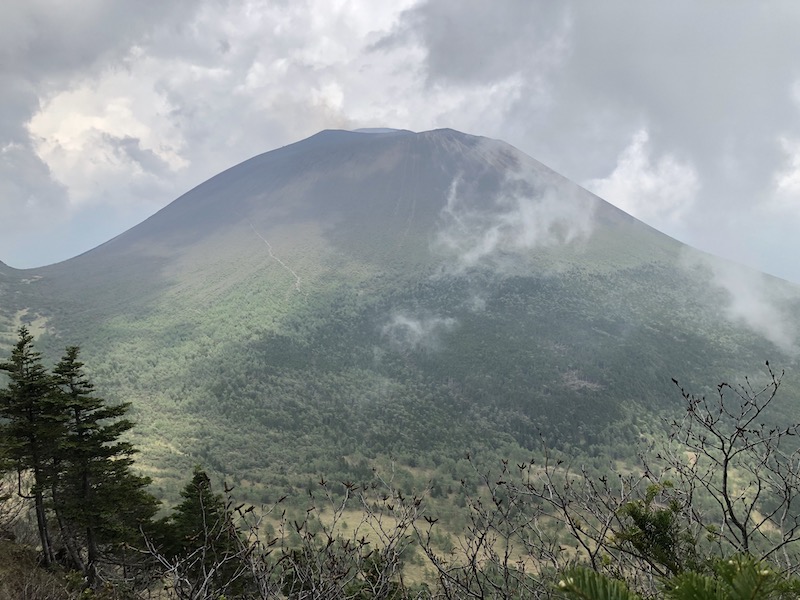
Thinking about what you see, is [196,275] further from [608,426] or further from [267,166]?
[608,426]

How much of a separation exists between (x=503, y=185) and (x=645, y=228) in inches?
1603

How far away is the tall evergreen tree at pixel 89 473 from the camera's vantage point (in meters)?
11.4

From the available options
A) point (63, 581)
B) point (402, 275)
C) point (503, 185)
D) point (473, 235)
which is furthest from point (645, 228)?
point (63, 581)

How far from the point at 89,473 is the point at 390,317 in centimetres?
7868

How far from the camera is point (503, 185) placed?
134750 millimetres

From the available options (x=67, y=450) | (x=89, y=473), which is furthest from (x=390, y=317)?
(x=67, y=450)

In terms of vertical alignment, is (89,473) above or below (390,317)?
above

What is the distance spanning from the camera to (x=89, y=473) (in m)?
11.8

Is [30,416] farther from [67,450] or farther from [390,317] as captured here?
[390,317]

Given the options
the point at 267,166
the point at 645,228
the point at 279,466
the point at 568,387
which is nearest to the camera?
the point at 279,466

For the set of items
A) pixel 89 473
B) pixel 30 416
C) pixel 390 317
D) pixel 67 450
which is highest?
pixel 30 416

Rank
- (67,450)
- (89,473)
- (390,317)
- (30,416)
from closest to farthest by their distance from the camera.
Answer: (30,416) → (67,450) → (89,473) → (390,317)

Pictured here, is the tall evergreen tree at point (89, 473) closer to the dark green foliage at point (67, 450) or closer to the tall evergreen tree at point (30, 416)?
the dark green foliage at point (67, 450)

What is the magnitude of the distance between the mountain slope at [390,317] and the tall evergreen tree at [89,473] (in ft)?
81.5
